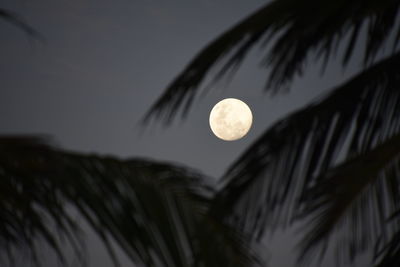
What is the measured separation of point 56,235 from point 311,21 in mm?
1316

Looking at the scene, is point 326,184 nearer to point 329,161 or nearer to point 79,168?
point 329,161

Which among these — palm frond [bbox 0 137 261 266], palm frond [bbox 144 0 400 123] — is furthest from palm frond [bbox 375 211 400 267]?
palm frond [bbox 0 137 261 266]

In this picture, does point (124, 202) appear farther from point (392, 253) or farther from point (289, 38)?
point (392, 253)

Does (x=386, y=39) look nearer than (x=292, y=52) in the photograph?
No

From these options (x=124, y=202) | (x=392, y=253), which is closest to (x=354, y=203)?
(x=392, y=253)

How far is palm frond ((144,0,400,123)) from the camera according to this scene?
2137 mm

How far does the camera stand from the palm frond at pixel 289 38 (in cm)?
214

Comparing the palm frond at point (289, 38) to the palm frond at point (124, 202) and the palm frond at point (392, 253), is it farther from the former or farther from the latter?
the palm frond at point (392, 253)

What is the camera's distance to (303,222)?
9.23ft

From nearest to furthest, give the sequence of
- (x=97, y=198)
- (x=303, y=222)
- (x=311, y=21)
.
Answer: (x=97, y=198)
(x=311, y=21)
(x=303, y=222)

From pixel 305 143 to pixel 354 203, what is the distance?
20.0 inches

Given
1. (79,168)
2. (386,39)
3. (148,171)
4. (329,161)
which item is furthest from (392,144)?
(79,168)

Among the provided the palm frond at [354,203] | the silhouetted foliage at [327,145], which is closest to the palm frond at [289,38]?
the silhouetted foliage at [327,145]

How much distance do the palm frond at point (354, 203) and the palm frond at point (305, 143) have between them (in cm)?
7
